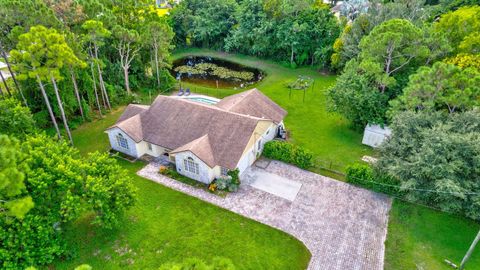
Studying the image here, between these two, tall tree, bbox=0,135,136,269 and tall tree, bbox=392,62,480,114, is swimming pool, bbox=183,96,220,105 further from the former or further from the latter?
tall tree, bbox=392,62,480,114

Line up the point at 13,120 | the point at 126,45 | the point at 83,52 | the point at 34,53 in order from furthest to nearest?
1. the point at 126,45
2. the point at 83,52
3. the point at 13,120
4. the point at 34,53

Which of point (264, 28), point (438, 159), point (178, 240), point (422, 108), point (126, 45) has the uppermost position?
point (264, 28)

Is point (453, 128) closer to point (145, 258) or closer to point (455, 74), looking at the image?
point (455, 74)

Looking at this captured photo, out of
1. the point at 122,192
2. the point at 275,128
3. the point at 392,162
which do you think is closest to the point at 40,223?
the point at 122,192

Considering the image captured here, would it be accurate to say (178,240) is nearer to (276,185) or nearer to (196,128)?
(276,185)

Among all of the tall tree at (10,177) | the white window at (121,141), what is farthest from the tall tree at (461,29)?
the tall tree at (10,177)

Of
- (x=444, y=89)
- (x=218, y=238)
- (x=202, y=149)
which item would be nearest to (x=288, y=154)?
(x=202, y=149)

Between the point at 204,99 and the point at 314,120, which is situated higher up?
the point at 204,99

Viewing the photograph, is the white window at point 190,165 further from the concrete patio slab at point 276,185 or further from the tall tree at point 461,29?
the tall tree at point 461,29

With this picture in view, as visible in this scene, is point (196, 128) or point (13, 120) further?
point (196, 128)
